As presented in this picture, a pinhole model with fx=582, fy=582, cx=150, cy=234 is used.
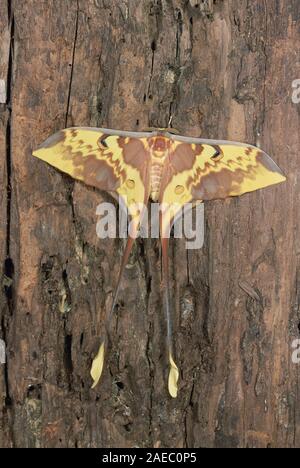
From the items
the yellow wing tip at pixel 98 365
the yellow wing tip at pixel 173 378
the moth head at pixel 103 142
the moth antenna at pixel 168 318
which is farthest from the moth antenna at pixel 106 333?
the moth head at pixel 103 142

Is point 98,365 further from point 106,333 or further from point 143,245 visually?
point 143,245

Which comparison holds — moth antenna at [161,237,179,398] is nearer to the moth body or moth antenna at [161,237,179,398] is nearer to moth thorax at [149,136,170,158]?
the moth body

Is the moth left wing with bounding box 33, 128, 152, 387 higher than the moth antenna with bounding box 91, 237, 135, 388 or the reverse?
higher

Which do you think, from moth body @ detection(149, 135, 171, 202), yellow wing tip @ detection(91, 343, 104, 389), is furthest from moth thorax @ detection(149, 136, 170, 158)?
yellow wing tip @ detection(91, 343, 104, 389)

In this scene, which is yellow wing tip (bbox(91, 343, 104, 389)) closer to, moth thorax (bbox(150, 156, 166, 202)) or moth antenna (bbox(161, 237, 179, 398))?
moth antenna (bbox(161, 237, 179, 398))

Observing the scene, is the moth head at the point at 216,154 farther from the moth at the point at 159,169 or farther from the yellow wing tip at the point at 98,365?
the yellow wing tip at the point at 98,365

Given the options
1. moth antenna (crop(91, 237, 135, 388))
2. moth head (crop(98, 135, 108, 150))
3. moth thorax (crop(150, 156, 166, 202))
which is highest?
moth head (crop(98, 135, 108, 150))

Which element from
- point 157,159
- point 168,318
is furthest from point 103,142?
point 168,318
